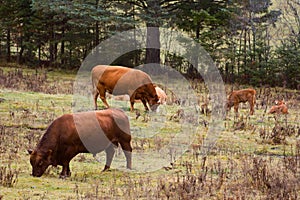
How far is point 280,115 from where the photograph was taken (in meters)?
16.9

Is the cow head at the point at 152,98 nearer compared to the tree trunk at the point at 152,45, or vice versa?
the cow head at the point at 152,98

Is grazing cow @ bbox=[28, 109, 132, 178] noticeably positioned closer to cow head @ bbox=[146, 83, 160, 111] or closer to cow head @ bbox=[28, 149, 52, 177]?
cow head @ bbox=[28, 149, 52, 177]

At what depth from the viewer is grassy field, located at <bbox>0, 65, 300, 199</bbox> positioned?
301 inches

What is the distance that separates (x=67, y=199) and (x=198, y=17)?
24081 mm

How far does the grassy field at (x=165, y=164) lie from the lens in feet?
25.1

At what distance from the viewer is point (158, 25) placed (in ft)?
95.8

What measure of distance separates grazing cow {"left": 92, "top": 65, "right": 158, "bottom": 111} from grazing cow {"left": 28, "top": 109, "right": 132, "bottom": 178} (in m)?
6.93

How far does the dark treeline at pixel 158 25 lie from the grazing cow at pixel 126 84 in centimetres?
1084

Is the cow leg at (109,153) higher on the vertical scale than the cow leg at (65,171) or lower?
higher

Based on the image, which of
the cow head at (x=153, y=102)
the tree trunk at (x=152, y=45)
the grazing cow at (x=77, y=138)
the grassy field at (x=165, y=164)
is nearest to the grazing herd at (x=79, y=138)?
the grazing cow at (x=77, y=138)

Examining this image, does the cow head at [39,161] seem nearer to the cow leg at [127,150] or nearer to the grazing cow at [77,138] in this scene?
the grazing cow at [77,138]

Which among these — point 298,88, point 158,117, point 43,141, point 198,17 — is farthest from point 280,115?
point 198,17

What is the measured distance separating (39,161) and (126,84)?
8.44 meters

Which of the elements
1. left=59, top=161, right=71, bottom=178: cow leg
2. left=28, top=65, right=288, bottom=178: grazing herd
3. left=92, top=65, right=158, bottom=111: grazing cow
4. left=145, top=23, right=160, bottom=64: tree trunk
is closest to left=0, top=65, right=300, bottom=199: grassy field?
left=59, top=161, right=71, bottom=178: cow leg
